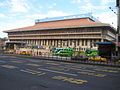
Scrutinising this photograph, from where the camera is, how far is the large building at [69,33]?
347ft

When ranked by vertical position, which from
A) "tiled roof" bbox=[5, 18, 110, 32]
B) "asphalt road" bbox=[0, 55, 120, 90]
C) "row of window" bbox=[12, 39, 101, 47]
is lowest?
"asphalt road" bbox=[0, 55, 120, 90]

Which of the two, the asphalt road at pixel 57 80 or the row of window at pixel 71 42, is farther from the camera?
the row of window at pixel 71 42

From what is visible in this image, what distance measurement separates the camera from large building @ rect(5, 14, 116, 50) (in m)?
106

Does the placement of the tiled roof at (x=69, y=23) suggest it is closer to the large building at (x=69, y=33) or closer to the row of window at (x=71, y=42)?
the large building at (x=69, y=33)

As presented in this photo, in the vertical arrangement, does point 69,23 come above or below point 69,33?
above

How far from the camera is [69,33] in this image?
11431cm

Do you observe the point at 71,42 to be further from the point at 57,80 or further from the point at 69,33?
the point at 57,80

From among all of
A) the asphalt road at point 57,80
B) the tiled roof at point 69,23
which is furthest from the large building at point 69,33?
the asphalt road at point 57,80

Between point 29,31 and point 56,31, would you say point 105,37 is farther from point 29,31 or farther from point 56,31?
point 29,31

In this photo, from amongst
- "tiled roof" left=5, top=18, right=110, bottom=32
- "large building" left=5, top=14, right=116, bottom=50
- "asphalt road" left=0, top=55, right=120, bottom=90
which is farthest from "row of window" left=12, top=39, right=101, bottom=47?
"asphalt road" left=0, top=55, right=120, bottom=90

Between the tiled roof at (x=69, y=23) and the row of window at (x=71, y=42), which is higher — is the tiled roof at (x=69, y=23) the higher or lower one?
the higher one

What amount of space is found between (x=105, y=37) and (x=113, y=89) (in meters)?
95.0

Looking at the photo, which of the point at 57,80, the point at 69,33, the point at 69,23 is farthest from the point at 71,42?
the point at 57,80

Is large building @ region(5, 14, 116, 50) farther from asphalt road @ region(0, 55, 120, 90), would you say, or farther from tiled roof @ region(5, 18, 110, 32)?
asphalt road @ region(0, 55, 120, 90)
